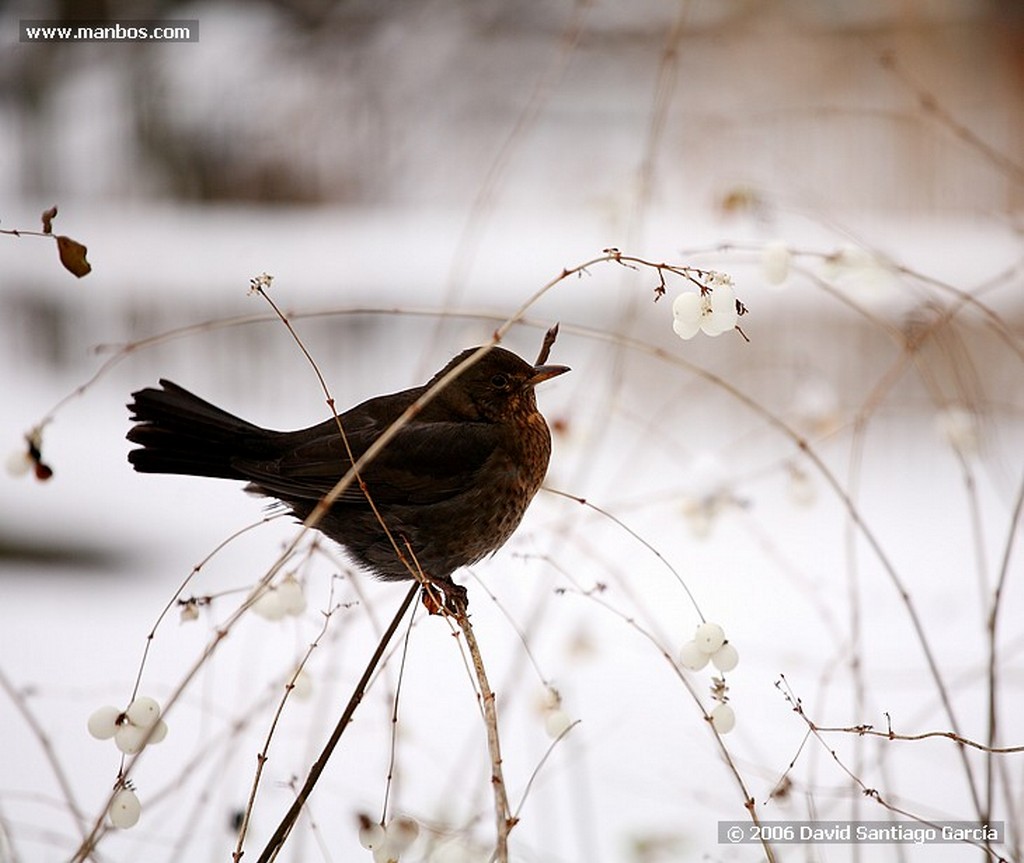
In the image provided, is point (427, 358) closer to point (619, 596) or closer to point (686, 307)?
point (686, 307)

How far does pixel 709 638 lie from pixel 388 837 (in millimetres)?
269

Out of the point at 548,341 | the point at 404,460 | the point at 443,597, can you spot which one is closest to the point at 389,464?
the point at 404,460

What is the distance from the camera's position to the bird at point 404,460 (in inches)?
35.8

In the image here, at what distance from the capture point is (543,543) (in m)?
2.90

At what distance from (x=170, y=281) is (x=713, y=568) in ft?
6.14

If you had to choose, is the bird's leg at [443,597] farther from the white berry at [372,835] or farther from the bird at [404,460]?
the white berry at [372,835]

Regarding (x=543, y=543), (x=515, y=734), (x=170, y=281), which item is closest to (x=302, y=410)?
(x=170, y=281)

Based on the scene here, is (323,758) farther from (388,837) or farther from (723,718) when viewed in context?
(723,718)

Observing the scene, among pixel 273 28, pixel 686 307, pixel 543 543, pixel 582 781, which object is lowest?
pixel 686 307

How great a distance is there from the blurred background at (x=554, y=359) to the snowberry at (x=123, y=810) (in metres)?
0.45

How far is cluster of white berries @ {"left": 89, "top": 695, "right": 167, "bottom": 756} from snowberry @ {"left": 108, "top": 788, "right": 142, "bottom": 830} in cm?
4

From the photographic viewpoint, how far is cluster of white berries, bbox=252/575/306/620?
35.6 inches

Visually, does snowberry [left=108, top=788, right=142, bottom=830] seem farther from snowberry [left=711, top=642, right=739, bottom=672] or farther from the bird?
snowberry [left=711, top=642, right=739, bottom=672]

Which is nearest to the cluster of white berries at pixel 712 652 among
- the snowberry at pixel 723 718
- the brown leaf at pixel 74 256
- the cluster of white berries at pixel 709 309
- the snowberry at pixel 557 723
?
the snowberry at pixel 723 718
